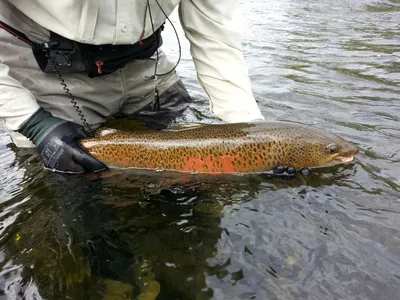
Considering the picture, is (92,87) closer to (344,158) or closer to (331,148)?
(331,148)

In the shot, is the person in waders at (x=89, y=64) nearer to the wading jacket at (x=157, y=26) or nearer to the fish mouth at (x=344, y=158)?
the wading jacket at (x=157, y=26)

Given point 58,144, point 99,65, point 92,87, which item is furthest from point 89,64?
point 58,144

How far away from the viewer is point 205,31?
347 centimetres

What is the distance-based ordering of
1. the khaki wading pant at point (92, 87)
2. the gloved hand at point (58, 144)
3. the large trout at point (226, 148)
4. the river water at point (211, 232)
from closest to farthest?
the river water at point (211, 232) → the gloved hand at point (58, 144) → the large trout at point (226, 148) → the khaki wading pant at point (92, 87)

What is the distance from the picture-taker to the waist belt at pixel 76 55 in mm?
3117

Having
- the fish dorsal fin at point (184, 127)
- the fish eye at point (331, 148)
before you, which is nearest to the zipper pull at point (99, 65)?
the fish dorsal fin at point (184, 127)

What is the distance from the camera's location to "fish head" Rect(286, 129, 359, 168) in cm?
305

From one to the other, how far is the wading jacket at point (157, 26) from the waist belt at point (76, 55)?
134mm

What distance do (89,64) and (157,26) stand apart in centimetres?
63

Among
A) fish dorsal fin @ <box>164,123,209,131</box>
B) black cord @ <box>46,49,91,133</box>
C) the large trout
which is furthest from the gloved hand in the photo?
fish dorsal fin @ <box>164,123,209,131</box>

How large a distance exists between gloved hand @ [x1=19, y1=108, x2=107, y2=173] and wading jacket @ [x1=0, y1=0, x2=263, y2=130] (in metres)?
0.10

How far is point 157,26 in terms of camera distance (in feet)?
11.1

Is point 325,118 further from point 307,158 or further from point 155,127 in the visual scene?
point 155,127

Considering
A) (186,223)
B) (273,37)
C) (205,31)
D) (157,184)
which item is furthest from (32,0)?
(273,37)
